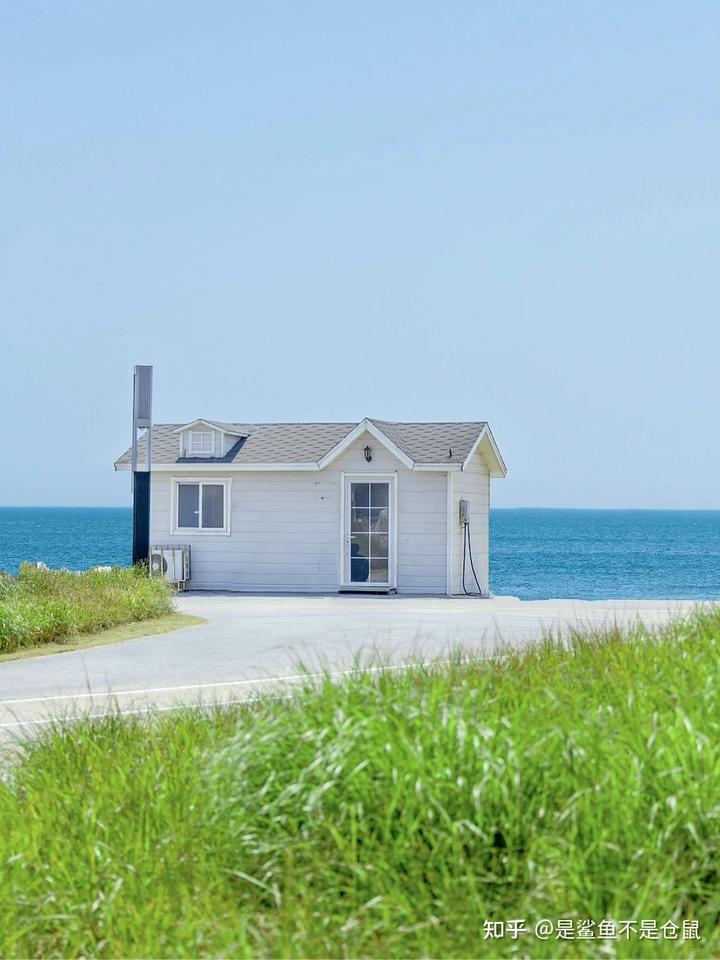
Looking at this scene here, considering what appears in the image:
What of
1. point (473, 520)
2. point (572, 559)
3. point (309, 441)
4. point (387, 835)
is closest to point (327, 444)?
point (309, 441)

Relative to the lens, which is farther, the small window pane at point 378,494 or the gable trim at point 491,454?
the gable trim at point 491,454

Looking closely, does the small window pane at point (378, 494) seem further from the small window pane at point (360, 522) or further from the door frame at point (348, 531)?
the small window pane at point (360, 522)

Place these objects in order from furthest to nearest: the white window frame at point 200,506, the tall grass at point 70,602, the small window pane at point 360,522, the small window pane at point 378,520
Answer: the white window frame at point 200,506, the small window pane at point 360,522, the small window pane at point 378,520, the tall grass at point 70,602

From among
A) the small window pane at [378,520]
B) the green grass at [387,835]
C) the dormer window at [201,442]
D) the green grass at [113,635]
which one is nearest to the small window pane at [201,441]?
the dormer window at [201,442]

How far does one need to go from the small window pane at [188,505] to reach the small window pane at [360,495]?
11.0 feet

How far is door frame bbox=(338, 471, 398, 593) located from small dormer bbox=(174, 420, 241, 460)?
2986mm

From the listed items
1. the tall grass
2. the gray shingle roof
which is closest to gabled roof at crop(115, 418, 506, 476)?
the gray shingle roof

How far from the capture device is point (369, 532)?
25094mm

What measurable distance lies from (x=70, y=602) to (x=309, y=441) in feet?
35.8

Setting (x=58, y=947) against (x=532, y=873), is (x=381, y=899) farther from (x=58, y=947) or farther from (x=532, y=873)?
(x=58, y=947)

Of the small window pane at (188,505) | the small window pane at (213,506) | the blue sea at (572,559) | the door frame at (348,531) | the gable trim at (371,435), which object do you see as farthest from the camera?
the blue sea at (572,559)

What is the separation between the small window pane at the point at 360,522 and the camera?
25125mm

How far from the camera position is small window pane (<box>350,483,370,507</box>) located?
2517cm

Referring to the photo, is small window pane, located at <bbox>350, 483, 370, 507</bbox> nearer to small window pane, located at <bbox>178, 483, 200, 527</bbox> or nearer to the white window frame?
the white window frame
